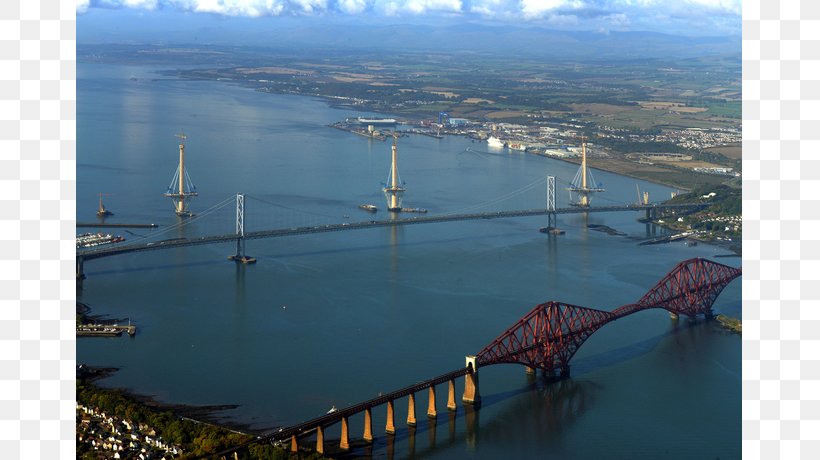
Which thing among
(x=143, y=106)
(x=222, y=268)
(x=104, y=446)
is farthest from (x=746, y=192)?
(x=143, y=106)

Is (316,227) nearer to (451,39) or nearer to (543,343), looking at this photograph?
(543,343)

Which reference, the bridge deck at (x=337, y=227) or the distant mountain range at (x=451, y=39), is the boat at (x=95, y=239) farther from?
the distant mountain range at (x=451, y=39)

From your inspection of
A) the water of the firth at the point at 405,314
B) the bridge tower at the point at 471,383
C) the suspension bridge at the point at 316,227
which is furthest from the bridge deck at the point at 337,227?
the bridge tower at the point at 471,383

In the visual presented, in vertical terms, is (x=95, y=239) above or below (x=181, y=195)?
below

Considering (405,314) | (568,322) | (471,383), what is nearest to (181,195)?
(405,314)

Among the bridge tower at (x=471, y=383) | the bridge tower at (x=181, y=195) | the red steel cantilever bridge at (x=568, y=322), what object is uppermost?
the bridge tower at (x=181, y=195)

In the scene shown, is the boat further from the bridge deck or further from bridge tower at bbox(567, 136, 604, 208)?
bridge tower at bbox(567, 136, 604, 208)
